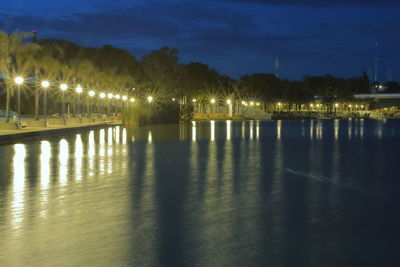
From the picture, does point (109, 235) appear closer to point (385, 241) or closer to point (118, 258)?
point (118, 258)

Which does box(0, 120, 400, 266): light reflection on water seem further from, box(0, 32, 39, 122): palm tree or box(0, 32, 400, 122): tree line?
box(0, 32, 400, 122): tree line

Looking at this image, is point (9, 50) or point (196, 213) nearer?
point (196, 213)

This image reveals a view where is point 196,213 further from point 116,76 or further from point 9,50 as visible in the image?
point 116,76

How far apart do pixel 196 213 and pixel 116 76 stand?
260 ft

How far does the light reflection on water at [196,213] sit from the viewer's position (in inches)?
264

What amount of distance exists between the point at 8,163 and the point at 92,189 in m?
6.63

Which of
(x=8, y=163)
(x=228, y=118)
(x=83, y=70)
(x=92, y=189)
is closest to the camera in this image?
(x=92, y=189)

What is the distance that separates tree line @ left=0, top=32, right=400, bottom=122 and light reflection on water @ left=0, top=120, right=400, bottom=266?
3253cm

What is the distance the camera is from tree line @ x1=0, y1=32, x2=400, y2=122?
50.6 metres

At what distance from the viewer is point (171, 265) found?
6.23 m

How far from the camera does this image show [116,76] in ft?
285

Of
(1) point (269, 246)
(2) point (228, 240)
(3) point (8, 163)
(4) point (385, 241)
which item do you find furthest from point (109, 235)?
(3) point (8, 163)

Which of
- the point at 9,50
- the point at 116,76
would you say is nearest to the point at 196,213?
the point at 9,50

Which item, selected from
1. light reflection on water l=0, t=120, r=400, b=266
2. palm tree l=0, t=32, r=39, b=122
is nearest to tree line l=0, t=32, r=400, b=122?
palm tree l=0, t=32, r=39, b=122
